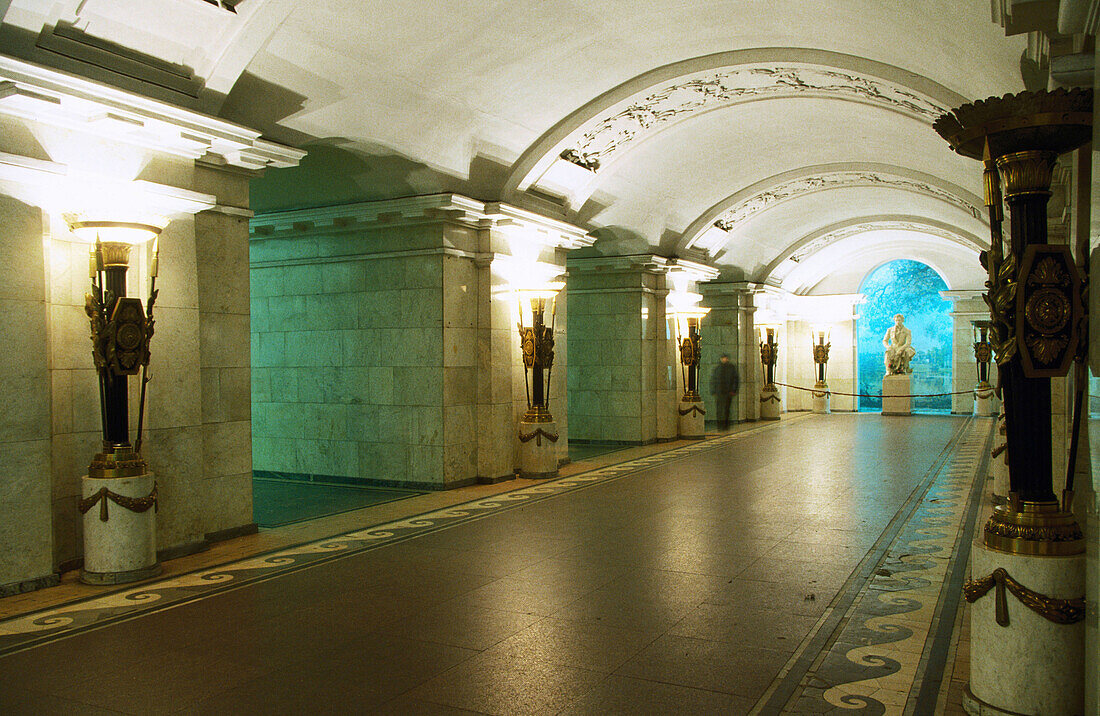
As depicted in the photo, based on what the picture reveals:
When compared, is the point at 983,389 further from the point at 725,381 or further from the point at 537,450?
the point at 537,450

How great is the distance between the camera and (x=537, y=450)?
10.7 m

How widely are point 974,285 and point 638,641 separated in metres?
22.2

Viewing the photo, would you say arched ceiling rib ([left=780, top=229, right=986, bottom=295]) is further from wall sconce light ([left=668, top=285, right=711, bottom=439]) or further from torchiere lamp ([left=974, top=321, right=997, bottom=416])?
wall sconce light ([left=668, top=285, right=711, bottom=439])

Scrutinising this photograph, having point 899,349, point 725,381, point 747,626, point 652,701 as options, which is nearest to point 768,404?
point 725,381

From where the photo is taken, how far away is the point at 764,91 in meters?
10.2

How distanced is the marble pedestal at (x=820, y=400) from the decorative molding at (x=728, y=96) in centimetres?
1332

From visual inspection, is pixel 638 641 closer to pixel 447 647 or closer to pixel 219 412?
pixel 447 647

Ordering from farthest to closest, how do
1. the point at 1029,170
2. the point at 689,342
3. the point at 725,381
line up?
the point at 725,381 → the point at 689,342 → the point at 1029,170

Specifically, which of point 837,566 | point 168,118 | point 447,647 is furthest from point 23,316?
point 837,566

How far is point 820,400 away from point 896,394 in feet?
6.59

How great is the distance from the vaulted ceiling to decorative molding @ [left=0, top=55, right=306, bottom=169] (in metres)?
0.42

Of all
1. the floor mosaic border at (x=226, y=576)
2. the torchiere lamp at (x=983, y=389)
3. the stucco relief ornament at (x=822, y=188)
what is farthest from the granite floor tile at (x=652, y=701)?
the torchiere lamp at (x=983, y=389)

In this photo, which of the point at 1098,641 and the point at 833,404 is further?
the point at 833,404

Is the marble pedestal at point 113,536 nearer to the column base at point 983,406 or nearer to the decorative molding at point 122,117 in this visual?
the decorative molding at point 122,117
